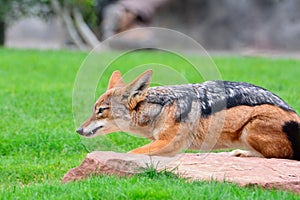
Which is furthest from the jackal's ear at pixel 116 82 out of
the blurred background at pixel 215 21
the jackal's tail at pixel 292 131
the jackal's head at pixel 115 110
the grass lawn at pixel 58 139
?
the blurred background at pixel 215 21

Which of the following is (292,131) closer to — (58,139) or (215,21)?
(58,139)

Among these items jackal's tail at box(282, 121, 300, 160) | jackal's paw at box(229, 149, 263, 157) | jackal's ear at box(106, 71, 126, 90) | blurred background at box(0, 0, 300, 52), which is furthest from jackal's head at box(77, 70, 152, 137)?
blurred background at box(0, 0, 300, 52)

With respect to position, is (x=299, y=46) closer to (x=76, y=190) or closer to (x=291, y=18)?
(x=291, y=18)

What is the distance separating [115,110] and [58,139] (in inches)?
81.2

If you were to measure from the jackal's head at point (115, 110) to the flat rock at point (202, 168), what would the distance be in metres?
0.20

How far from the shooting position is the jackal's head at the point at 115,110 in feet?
18.4

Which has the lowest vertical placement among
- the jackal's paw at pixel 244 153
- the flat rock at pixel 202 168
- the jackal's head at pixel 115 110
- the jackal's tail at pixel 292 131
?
the flat rock at pixel 202 168

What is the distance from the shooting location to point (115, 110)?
5648mm

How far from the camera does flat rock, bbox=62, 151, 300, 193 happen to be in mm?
5312

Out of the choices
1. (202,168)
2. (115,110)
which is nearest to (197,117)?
(202,168)

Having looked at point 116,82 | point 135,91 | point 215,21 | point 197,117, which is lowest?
point 197,117

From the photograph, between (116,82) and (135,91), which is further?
(116,82)

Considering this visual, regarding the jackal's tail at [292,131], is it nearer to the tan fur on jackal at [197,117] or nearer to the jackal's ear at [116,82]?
the tan fur on jackal at [197,117]

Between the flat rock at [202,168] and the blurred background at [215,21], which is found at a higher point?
the blurred background at [215,21]
